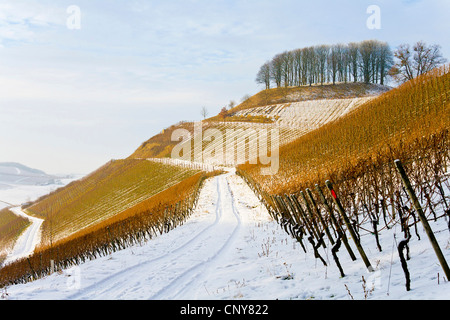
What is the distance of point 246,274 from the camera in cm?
722

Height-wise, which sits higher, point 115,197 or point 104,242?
point 104,242

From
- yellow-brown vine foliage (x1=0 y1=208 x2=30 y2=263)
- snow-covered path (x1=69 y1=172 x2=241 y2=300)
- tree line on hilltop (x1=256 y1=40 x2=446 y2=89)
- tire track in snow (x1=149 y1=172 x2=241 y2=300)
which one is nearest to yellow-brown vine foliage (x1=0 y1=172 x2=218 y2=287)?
snow-covered path (x1=69 y1=172 x2=241 y2=300)

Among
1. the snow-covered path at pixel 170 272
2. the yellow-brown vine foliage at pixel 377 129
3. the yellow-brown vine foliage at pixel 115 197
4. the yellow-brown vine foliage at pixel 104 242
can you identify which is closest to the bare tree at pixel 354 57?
the yellow-brown vine foliage at pixel 115 197

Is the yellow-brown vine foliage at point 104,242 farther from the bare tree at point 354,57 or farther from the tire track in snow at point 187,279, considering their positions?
the bare tree at point 354,57

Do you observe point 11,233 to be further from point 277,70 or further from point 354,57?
point 354,57

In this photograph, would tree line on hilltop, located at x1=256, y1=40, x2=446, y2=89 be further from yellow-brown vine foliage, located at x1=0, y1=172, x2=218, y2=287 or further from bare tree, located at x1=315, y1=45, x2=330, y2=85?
yellow-brown vine foliage, located at x1=0, y1=172, x2=218, y2=287

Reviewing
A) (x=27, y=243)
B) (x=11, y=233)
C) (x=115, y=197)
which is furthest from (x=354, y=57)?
(x=11, y=233)

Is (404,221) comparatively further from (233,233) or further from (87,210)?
(87,210)

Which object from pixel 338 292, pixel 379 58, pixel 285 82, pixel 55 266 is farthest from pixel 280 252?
pixel 379 58

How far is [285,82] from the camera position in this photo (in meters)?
108

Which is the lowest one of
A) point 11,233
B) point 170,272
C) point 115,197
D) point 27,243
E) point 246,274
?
point 11,233

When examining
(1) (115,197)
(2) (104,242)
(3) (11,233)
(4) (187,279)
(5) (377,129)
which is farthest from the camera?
(3) (11,233)
